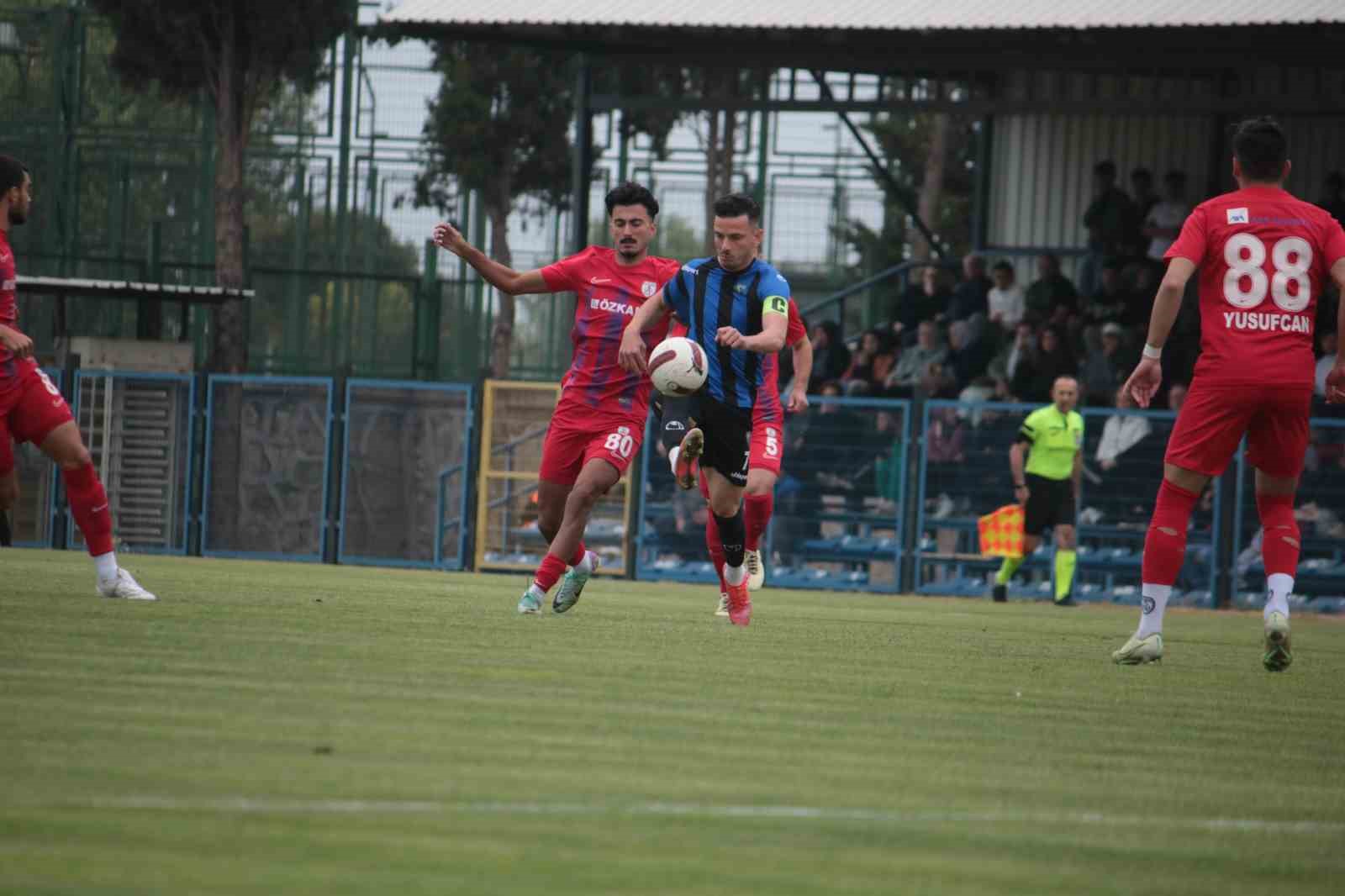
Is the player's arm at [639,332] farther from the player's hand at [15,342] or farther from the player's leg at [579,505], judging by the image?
the player's hand at [15,342]

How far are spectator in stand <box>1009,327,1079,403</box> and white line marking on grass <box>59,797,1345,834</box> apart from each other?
60.3 ft

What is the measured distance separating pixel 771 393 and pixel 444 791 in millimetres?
9201

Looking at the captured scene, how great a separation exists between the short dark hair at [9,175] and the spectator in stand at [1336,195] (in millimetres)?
16207

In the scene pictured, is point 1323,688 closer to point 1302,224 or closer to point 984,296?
point 1302,224

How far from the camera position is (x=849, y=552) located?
23.3 m

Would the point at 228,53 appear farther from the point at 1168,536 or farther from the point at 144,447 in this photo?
the point at 1168,536

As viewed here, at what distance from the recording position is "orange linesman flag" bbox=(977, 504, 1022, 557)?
70.4 feet

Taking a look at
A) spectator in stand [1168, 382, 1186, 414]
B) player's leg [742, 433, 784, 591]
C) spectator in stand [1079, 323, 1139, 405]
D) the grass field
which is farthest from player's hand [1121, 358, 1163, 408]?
spectator in stand [1079, 323, 1139, 405]

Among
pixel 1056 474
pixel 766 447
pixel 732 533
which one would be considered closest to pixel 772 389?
pixel 766 447

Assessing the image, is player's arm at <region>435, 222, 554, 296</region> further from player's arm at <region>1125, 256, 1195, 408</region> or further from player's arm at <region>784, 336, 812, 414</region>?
player's arm at <region>1125, 256, 1195, 408</region>

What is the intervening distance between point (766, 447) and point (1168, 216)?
41.7 ft

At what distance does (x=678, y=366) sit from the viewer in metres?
10.8

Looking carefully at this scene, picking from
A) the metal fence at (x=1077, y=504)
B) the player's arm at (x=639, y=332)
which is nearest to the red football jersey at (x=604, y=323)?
the player's arm at (x=639, y=332)

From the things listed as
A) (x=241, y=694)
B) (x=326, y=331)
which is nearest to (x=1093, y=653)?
(x=241, y=694)
